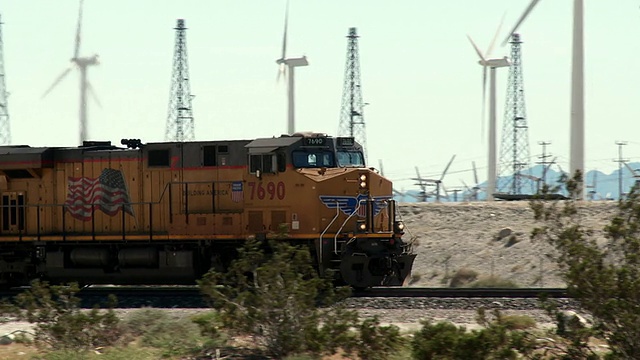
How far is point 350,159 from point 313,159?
105cm

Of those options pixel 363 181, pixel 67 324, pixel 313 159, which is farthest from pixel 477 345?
pixel 313 159

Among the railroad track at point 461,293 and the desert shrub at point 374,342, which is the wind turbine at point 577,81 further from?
the desert shrub at point 374,342

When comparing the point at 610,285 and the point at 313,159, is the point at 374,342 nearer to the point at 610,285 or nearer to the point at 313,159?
the point at 610,285

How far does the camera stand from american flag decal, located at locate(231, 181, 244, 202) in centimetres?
2245

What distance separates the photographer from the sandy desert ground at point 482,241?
3594 cm

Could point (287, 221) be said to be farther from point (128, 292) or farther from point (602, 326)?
point (602, 326)

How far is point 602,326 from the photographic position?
12594mm

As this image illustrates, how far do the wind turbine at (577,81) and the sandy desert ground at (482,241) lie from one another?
6.31m

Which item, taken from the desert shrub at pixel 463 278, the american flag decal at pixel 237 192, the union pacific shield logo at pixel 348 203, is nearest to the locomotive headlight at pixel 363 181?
the union pacific shield logo at pixel 348 203

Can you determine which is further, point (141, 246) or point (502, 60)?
point (502, 60)

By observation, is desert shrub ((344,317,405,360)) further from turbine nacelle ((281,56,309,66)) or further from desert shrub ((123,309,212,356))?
turbine nacelle ((281,56,309,66))

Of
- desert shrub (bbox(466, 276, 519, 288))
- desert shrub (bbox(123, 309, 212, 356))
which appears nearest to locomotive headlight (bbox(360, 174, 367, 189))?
desert shrub (bbox(123, 309, 212, 356))

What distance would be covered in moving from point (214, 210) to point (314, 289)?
29.4ft

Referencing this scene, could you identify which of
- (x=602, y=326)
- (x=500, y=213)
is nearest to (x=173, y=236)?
(x=602, y=326)
